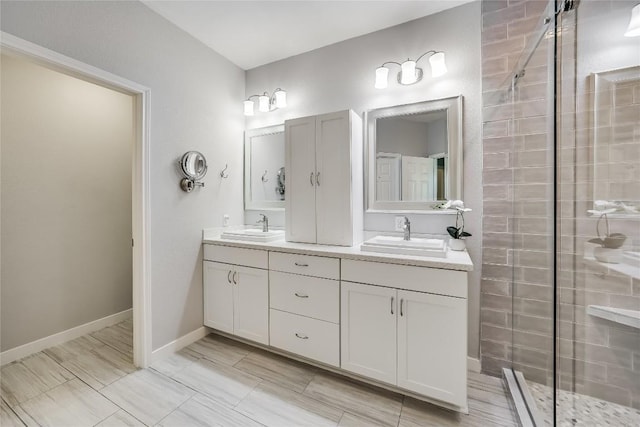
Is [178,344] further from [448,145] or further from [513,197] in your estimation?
[513,197]

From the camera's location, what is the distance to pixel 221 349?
2.19 m

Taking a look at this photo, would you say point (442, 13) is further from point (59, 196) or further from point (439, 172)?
point (59, 196)

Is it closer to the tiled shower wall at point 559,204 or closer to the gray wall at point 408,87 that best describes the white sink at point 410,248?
the gray wall at point 408,87

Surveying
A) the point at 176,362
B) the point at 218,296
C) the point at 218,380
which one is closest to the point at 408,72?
the point at 218,296

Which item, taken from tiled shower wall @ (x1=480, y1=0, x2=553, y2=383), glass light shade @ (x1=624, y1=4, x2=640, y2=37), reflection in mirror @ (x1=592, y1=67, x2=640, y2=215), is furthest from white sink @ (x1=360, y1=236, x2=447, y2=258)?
glass light shade @ (x1=624, y1=4, x2=640, y2=37)

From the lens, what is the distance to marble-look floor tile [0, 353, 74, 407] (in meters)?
1.63

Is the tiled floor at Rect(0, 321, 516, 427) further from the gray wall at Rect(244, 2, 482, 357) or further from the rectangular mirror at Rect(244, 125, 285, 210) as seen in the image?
the rectangular mirror at Rect(244, 125, 285, 210)

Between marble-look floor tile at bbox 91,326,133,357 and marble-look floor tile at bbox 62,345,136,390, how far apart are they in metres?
0.05

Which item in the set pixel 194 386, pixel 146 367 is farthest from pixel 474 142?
pixel 146 367

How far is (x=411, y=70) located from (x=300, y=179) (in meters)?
1.18

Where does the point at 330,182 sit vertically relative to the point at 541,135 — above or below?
below

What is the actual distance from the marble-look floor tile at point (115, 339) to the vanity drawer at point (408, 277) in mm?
1939

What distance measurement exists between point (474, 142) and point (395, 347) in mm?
1502

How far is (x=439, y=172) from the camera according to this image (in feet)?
6.46
